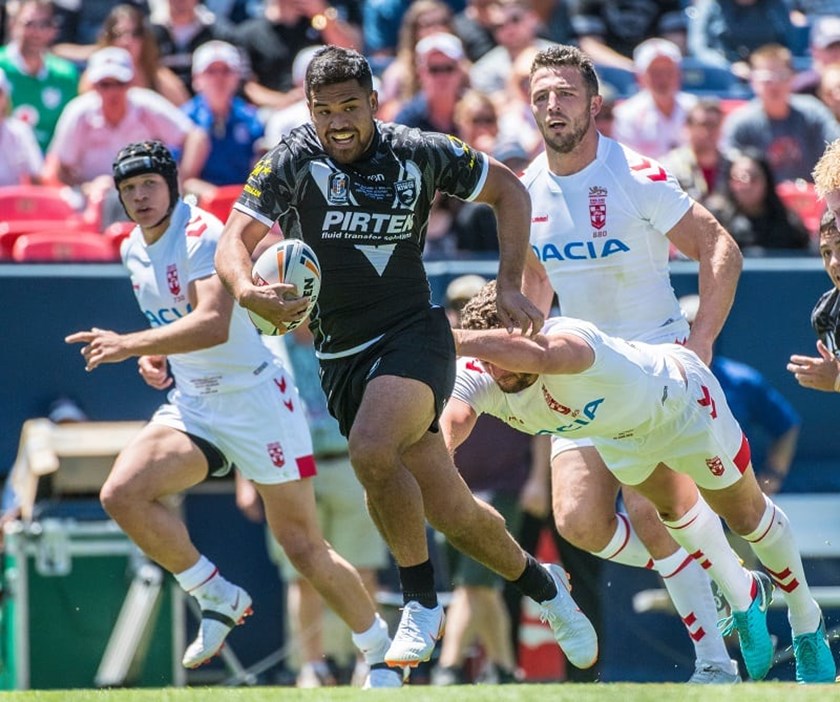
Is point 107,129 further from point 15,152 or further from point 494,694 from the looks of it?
point 494,694

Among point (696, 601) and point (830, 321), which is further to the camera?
point (696, 601)

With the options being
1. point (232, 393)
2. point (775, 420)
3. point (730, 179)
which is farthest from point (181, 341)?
point (730, 179)

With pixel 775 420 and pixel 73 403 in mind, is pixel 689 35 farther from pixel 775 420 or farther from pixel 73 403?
pixel 73 403

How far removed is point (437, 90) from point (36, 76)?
9.85 ft

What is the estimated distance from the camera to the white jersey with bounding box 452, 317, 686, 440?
6992 millimetres

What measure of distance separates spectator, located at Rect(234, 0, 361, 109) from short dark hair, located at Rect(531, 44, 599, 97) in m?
6.26

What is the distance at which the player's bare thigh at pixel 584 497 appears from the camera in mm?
7949

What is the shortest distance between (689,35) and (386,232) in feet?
31.3

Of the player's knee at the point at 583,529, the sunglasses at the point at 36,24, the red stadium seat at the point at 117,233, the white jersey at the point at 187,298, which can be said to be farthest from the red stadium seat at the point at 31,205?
the player's knee at the point at 583,529

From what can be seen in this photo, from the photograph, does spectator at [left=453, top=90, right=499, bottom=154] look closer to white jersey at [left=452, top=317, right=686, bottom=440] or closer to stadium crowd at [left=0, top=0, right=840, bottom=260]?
stadium crowd at [left=0, top=0, right=840, bottom=260]

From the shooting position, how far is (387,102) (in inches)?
527

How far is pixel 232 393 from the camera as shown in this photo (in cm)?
872

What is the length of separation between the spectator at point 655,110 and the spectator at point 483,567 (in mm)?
2885

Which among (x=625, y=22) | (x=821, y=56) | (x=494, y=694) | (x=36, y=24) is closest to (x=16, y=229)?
(x=36, y=24)
